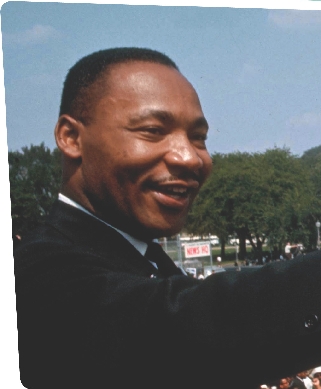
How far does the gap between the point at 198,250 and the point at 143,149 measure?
0.41 meters

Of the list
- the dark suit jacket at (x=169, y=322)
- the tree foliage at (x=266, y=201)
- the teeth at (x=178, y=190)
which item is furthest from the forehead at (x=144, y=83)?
the tree foliage at (x=266, y=201)

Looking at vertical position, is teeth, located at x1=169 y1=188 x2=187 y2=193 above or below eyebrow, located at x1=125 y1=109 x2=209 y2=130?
below

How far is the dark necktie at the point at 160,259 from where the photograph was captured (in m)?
0.85

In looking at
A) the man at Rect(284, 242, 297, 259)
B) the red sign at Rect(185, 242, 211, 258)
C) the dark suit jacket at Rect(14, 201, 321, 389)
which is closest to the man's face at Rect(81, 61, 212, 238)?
the dark suit jacket at Rect(14, 201, 321, 389)

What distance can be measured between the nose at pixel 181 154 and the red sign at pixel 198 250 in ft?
1.03

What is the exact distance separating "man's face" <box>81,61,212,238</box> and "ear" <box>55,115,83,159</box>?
0.5 inches

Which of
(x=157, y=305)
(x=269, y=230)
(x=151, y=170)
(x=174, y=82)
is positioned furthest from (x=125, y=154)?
(x=269, y=230)

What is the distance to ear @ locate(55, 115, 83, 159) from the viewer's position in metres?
0.74

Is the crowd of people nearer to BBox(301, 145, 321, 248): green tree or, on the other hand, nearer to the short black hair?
BBox(301, 145, 321, 248): green tree

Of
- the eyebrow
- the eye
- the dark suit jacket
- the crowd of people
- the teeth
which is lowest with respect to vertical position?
the crowd of people

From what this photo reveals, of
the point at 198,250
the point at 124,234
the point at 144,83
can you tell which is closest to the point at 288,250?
the point at 198,250

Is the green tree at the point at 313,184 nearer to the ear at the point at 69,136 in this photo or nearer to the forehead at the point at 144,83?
the forehead at the point at 144,83

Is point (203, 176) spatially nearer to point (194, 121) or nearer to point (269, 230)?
point (194, 121)

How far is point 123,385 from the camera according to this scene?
1.92 ft
